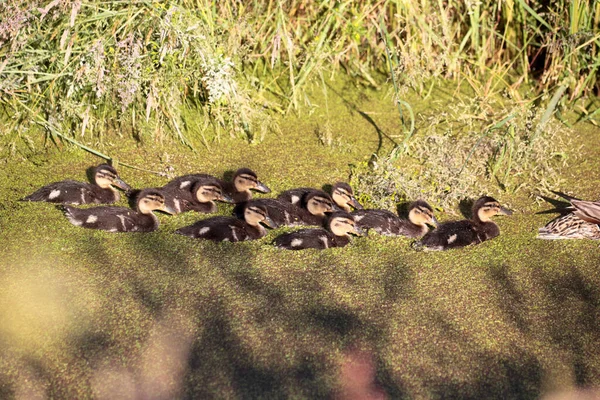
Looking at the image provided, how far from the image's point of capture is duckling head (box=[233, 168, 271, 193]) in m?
5.60

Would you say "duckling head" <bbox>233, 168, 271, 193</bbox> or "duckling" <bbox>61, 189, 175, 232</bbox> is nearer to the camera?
"duckling" <bbox>61, 189, 175, 232</bbox>

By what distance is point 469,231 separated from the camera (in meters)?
5.20

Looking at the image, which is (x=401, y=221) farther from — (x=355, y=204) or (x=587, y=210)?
(x=587, y=210)

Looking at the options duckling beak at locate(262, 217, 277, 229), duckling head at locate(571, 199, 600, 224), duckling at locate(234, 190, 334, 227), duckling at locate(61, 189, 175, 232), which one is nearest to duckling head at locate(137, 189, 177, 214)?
duckling at locate(61, 189, 175, 232)

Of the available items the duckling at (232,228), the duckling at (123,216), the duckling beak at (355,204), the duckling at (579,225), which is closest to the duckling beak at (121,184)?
the duckling at (123,216)

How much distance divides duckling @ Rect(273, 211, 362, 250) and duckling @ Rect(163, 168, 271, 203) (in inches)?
23.7

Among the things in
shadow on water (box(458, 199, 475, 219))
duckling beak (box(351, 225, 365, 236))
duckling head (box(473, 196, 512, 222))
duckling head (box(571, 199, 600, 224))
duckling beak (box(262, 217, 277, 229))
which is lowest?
duckling beak (box(262, 217, 277, 229))

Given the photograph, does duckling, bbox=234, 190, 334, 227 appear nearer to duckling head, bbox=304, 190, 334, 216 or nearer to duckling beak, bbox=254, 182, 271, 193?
duckling head, bbox=304, 190, 334, 216

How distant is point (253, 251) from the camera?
5047 millimetres

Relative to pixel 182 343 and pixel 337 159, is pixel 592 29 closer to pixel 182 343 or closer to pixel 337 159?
pixel 337 159

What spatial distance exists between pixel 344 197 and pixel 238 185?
740mm

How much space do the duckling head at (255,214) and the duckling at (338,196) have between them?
0.39 metres

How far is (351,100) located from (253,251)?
236 centimetres

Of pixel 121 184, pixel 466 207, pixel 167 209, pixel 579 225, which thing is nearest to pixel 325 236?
pixel 167 209
